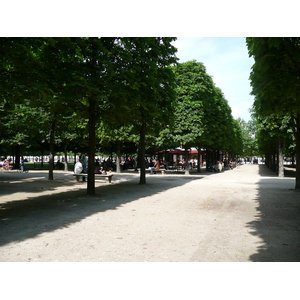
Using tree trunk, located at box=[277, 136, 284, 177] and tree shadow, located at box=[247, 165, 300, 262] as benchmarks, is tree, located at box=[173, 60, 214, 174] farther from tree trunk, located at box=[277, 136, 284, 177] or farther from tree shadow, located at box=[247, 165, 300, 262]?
tree shadow, located at box=[247, 165, 300, 262]

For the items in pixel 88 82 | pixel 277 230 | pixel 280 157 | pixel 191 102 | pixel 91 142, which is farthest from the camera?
pixel 191 102

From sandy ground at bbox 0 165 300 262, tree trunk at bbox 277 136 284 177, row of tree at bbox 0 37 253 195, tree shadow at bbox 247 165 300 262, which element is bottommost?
sandy ground at bbox 0 165 300 262

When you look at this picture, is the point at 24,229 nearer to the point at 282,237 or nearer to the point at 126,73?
the point at 282,237

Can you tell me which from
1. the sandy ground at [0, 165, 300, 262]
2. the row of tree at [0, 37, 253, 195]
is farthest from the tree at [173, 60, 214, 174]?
the sandy ground at [0, 165, 300, 262]

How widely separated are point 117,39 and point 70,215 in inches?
284

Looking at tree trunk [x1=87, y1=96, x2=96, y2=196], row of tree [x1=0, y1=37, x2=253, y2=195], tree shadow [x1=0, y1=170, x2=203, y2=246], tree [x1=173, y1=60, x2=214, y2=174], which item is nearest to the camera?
tree shadow [x1=0, y1=170, x2=203, y2=246]

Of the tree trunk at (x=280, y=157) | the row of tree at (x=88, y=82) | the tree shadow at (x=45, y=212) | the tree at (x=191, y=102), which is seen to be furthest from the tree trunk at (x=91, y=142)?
the tree trunk at (x=280, y=157)

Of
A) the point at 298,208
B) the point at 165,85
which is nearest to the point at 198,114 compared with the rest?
the point at 165,85

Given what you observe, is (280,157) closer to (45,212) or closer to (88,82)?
(88,82)

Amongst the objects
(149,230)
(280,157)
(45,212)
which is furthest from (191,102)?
(149,230)

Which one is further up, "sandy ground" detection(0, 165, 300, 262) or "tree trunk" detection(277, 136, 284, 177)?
"tree trunk" detection(277, 136, 284, 177)

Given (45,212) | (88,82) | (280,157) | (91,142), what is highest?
(88,82)

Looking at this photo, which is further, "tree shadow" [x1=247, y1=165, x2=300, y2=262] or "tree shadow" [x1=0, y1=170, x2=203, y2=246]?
"tree shadow" [x1=0, y1=170, x2=203, y2=246]

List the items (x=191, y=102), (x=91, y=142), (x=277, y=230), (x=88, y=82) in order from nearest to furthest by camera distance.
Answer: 1. (x=277, y=230)
2. (x=88, y=82)
3. (x=91, y=142)
4. (x=191, y=102)
